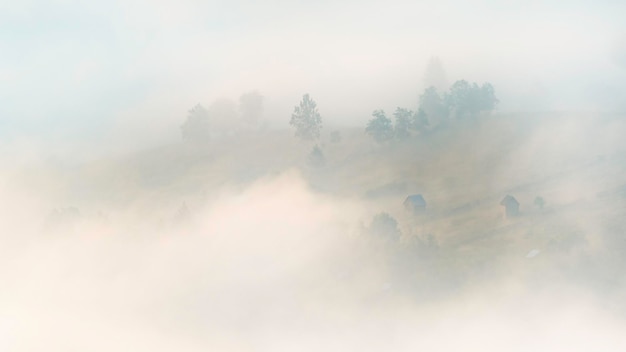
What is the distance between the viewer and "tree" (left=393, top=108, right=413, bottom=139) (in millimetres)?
194125

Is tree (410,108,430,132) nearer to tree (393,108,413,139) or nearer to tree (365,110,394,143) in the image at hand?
tree (393,108,413,139)

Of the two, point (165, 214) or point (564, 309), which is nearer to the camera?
point (564, 309)

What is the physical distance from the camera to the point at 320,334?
127 m

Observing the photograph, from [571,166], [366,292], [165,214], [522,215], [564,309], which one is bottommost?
[564,309]

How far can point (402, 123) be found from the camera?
19538 centimetres

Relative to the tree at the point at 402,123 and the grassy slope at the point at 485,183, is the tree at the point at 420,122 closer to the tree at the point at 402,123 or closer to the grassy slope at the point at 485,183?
the tree at the point at 402,123

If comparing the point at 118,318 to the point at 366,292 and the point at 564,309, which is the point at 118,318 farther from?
the point at 564,309

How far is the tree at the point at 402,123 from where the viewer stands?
194125 mm

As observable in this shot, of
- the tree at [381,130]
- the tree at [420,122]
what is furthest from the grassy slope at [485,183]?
the tree at [420,122]

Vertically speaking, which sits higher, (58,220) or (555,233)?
(58,220)

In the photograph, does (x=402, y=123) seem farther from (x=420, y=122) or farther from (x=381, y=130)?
(x=381, y=130)

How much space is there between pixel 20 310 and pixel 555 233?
120 metres

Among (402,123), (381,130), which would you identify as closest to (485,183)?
(402,123)

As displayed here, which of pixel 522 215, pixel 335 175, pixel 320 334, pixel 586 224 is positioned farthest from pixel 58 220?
pixel 586 224
